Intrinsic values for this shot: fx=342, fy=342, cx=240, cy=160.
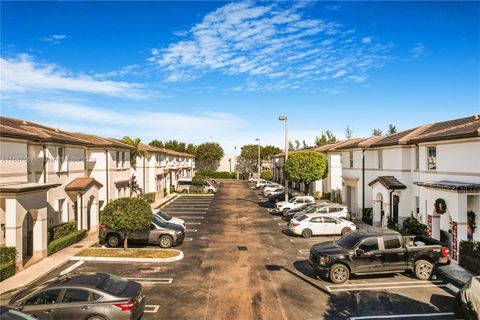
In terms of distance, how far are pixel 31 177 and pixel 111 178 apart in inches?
382

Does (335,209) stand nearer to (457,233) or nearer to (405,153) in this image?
(405,153)

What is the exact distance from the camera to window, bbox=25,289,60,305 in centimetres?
928

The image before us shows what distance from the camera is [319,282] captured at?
1361 cm

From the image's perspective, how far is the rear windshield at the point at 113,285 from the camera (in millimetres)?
9660

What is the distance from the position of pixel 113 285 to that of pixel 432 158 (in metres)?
17.8

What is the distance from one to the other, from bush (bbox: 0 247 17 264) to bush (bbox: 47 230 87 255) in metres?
2.72

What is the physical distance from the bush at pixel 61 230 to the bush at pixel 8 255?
369 centimetres

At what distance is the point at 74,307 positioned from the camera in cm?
921

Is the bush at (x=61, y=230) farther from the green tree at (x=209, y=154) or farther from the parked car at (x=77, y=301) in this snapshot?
the green tree at (x=209, y=154)

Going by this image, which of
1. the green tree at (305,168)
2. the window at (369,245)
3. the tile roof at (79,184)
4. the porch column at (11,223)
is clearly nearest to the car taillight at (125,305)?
the porch column at (11,223)

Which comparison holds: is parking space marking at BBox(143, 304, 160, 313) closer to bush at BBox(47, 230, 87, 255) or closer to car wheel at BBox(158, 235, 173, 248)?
car wheel at BBox(158, 235, 173, 248)

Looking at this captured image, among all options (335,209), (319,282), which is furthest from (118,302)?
(335,209)

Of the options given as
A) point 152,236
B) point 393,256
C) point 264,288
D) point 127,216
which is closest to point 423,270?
point 393,256

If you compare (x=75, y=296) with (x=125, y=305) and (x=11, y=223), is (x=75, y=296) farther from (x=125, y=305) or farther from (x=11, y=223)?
(x=11, y=223)
